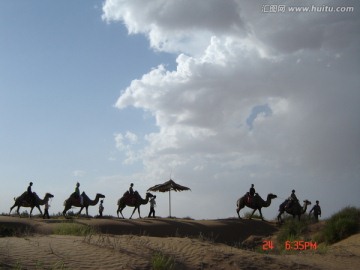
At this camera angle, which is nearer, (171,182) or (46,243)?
(46,243)

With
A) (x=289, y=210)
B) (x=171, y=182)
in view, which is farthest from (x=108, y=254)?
(x=171, y=182)

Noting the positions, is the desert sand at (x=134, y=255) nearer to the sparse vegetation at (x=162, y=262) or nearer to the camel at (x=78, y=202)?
the sparse vegetation at (x=162, y=262)

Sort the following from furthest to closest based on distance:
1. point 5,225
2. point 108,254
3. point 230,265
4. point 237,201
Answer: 1. point 237,201
2. point 5,225
3. point 230,265
4. point 108,254

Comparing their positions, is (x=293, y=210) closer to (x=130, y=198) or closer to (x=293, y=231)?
(x=293, y=231)

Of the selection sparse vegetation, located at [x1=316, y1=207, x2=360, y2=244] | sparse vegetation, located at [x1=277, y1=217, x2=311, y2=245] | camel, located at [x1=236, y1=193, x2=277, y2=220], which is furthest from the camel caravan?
sparse vegetation, located at [x1=316, y1=207, x2=360, y2=244]

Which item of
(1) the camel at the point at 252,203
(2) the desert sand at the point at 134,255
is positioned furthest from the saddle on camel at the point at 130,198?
(2) the desert sand at the point at 134,255

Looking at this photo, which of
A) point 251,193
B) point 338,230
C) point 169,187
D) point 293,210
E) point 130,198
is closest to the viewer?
point 338,230

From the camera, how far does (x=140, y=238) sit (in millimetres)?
14625

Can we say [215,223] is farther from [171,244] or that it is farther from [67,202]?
[171,244]

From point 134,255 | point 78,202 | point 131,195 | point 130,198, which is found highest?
point 131,195

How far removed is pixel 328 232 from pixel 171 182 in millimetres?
13357
